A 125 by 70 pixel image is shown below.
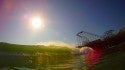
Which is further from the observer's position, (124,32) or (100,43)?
(100,43)

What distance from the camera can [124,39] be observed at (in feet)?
252

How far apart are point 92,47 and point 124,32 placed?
4416 cm

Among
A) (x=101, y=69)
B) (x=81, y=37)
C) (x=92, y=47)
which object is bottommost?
(x=101, y=69)

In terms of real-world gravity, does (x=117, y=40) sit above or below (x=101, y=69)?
above

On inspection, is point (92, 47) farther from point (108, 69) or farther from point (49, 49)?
point (108, 69)

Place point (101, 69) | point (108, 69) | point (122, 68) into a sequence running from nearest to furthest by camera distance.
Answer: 1. point (122, 68)
2. point (108, 69)
3. point (101, 69)

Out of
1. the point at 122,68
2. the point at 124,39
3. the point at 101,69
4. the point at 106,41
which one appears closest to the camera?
the point at 122,68

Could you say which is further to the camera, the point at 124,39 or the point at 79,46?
the point at 79,46

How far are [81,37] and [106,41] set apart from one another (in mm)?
61885

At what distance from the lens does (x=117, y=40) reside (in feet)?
277

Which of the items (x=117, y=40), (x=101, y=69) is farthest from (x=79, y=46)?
(x=101, y=69)

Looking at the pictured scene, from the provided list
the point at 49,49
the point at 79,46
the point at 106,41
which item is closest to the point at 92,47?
the point at 106,41

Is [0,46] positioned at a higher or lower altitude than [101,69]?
higher

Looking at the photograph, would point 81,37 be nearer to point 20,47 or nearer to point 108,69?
point 20,47
